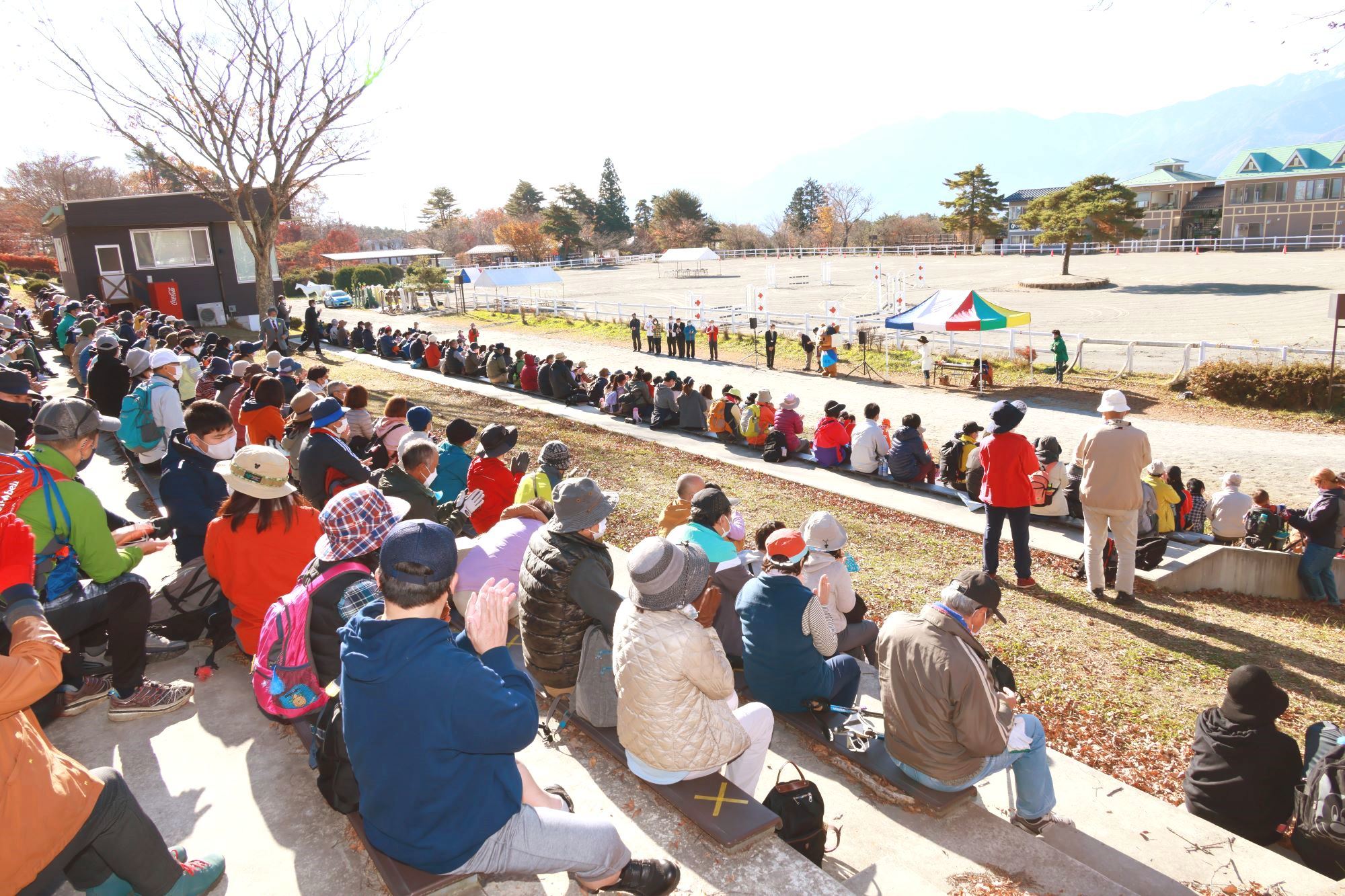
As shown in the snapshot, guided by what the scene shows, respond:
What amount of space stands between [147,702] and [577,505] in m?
2.72

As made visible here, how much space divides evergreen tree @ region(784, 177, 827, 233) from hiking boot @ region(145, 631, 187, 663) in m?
98.9

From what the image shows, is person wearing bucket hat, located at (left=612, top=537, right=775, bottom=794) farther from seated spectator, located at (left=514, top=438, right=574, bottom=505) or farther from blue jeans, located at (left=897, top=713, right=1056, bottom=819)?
seated spectator, located at (left=514, top=438, right=574, bottom=505)

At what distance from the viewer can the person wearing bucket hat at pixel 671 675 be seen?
3.31m

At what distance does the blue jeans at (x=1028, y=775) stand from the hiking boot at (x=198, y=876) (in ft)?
10.2

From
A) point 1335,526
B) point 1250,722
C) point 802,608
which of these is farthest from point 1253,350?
point 802,608

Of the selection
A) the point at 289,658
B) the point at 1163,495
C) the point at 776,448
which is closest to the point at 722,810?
the point at 289,658

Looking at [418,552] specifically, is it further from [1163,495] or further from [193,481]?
[1163,495]

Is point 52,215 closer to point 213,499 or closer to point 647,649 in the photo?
point 213,499

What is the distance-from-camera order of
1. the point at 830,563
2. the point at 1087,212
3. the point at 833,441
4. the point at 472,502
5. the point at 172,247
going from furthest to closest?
1. the point at 1087,212
2. the point at 172,247
3. the point at 833,441
4. the point at 472,502
5. the point at 830,563

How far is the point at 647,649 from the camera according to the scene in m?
3.38

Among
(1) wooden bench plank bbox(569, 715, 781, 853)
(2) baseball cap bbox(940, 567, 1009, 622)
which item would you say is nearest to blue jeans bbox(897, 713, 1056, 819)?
(2) baseball cap bbox(940, 567, 1009, 622)

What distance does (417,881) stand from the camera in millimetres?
2943

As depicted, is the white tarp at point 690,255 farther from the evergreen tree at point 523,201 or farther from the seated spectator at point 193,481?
the seated spectator at point 193,481

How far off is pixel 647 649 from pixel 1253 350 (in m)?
21.7
